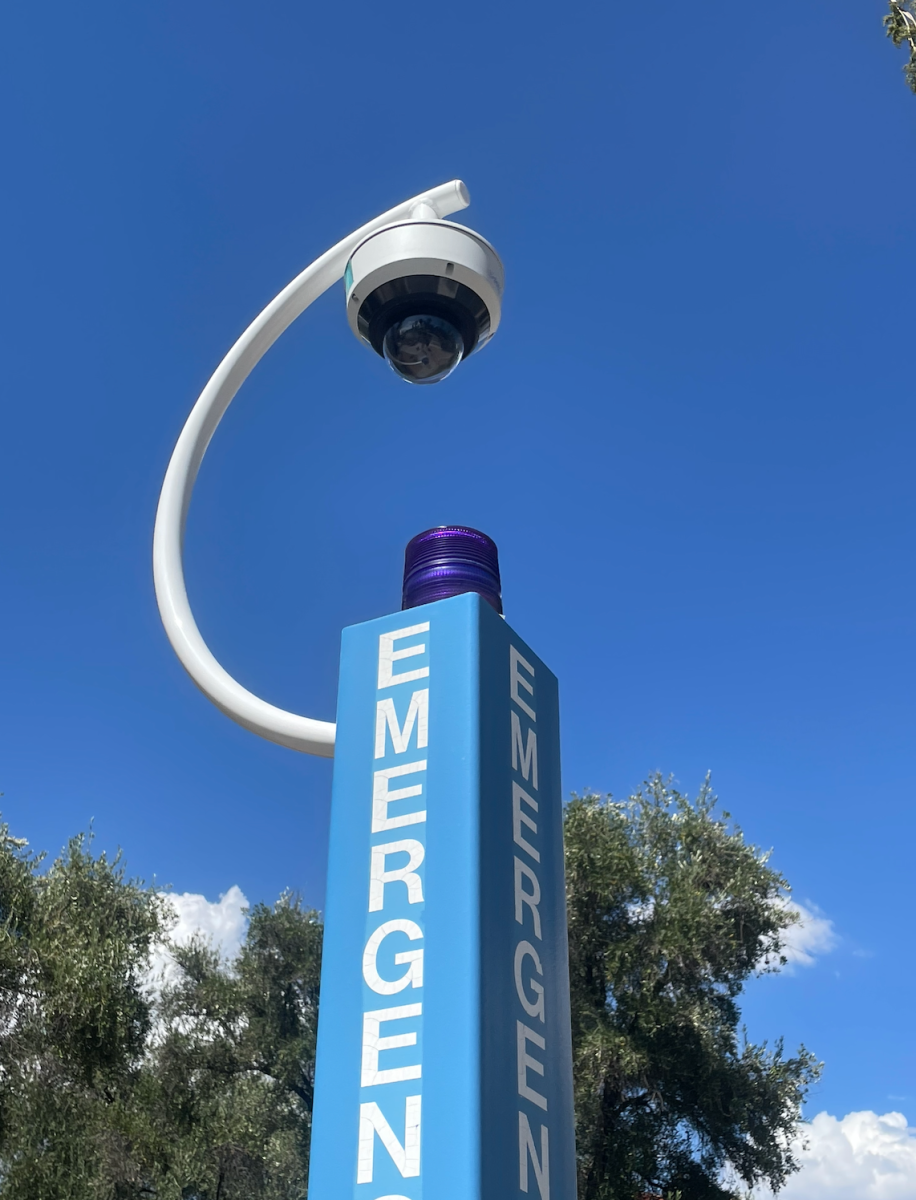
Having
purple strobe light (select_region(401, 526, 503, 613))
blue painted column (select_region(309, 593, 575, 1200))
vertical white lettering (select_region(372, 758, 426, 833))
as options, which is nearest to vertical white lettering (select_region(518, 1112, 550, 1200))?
blue painted column (select_region(309, 593, 575, 1200))

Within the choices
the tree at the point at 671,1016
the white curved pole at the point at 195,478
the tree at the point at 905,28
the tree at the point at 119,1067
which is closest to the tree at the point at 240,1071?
the tree at the point at 119,1067

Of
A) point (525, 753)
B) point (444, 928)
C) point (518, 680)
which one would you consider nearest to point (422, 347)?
point (518, 680)

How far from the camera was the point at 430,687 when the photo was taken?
3.78m

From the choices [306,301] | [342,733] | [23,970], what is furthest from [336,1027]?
[23,970]

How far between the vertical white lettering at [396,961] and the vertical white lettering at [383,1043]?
6 centimetres

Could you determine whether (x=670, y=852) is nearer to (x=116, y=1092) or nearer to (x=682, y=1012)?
(x=682, y=1012)

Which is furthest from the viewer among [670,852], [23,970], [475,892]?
[670,852]

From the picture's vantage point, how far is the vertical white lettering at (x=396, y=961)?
3297mm

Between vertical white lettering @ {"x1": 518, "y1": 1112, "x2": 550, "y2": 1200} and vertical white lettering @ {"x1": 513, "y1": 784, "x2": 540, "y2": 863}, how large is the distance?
849 mm

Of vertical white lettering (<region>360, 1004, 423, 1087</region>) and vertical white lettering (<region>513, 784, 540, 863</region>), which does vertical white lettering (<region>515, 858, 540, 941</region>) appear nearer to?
vertical white lettering (<region>513, 784, 540, 863</region>)

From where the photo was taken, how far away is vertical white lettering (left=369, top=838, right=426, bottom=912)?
345 centimetres

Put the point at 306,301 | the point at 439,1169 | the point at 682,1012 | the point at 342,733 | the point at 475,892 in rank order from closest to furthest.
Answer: the point at 439,1169 < the point at 475,892 < the point at 342,733 < the point at 306,301 < the point at 682,1012

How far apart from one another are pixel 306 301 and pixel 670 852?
16.7 meters

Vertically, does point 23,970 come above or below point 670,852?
below
